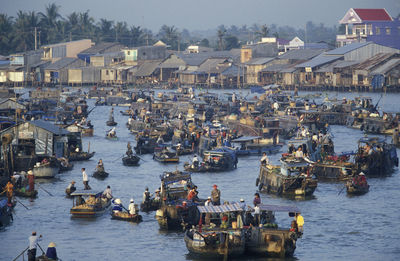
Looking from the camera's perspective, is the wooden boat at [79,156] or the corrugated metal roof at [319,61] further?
the corrugated metal roof at [319,61]

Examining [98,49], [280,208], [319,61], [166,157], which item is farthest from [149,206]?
[98,49]

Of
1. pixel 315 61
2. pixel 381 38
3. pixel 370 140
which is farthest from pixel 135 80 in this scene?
pixel 370 140

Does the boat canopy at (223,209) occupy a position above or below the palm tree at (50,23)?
below

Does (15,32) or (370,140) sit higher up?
(15,32)

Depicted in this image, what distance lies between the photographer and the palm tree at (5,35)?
540ft

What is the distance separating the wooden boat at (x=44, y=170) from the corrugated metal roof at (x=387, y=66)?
69.1 m

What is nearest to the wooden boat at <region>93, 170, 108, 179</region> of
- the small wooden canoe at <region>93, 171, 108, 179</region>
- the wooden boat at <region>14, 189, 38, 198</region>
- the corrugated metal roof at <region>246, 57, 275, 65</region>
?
the small wooden canoe at <region>93, 171, 108, 179</region>

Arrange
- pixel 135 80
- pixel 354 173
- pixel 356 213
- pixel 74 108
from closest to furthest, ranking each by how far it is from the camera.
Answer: pixel 356 213 → pixel 354 173 → pixel 74 108 → pixel 135 80

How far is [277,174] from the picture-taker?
42.0 m

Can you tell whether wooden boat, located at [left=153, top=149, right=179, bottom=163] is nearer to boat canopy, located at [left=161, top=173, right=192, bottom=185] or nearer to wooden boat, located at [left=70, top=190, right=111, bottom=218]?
boat canopy, located at [left=161, top=173, right=192, bottom=185]

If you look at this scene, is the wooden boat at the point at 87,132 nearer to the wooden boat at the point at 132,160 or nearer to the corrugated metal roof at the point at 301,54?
the wooden boat at the point at 132,160

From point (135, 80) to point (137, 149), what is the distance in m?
81.0

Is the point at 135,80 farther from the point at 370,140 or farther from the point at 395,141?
the point at 370,140

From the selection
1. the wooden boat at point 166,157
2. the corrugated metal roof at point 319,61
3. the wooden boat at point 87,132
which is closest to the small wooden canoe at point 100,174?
the wooden boat at point 166,157
